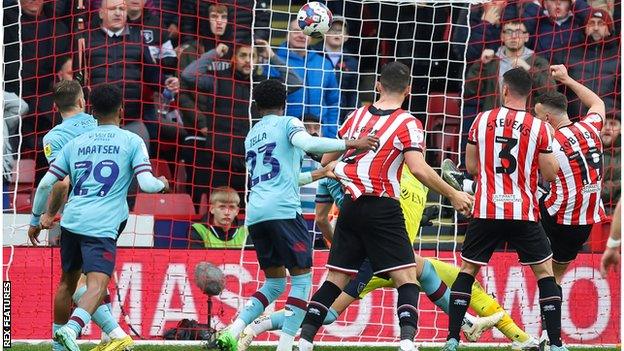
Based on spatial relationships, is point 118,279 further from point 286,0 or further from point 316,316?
point 286,0

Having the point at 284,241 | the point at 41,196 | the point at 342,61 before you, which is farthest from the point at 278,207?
the point at 342,61

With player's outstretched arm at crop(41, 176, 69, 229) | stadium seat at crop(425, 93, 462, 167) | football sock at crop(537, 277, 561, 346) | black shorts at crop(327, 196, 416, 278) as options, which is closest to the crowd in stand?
stadium seat at crop(425, 93, 462, 167)

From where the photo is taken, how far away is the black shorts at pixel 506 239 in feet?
29.3

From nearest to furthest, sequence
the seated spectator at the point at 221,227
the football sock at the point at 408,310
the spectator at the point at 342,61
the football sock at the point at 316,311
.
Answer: the football sock at the point at 408,310 < the football sock at the point at 316,311 < the seated spectator at the point at 221,227 < the spectator at the point at 342,61

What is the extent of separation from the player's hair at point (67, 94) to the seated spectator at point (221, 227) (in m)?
2.55

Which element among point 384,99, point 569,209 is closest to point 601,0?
point 569,209

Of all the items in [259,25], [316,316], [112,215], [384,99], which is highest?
[259,25]

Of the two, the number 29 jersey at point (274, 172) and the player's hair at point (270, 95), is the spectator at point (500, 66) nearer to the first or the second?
the player's hair at point (270, 95)

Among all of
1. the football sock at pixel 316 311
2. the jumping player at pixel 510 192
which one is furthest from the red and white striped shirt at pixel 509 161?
the football sock at pixel 316 311

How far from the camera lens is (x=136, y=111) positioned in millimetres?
13016

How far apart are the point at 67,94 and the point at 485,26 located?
18.3 feet

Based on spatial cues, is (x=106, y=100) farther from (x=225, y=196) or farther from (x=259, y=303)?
(x=225, y=196)

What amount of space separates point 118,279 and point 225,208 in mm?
1352

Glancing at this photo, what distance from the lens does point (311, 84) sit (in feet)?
42.6
